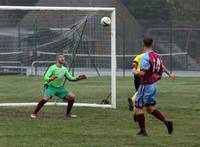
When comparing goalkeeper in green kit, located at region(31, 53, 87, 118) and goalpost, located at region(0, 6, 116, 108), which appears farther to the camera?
goalpost, located at region(0, 6, 116, 108)

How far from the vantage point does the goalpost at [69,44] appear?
17.2 metres

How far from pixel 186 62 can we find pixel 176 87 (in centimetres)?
1688

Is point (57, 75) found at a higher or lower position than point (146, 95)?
higher

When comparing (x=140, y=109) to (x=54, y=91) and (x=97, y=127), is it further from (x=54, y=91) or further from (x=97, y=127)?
(x=54, y=91)

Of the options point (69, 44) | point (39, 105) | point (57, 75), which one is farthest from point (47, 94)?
point (69, 44)

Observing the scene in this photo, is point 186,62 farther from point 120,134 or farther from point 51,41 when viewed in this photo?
point 120,134

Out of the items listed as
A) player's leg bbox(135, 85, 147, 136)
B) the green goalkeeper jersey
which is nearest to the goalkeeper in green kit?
the green goalkeeper jersey

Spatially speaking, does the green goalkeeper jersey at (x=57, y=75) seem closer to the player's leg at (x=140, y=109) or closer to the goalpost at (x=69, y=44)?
the goalpost at (x=69, y=44)

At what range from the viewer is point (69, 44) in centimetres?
1978

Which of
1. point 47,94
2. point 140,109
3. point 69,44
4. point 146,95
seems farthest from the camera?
point 69,44

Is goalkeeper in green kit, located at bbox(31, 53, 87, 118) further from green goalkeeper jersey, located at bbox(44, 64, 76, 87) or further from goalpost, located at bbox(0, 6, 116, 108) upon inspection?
goalpost, located at bbox(0, 6, 116, 108)

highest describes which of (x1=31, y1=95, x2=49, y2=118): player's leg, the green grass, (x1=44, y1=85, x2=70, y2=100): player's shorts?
(x1=44, y1=85, x2=70, y2=100): player's shorts

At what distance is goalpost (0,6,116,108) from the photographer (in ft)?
56.6

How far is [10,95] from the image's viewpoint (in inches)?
846
